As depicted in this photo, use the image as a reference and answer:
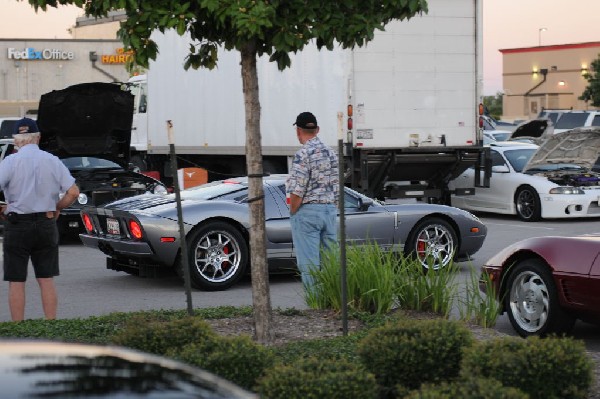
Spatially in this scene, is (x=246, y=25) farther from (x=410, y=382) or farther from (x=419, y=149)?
(x=419, y=149)

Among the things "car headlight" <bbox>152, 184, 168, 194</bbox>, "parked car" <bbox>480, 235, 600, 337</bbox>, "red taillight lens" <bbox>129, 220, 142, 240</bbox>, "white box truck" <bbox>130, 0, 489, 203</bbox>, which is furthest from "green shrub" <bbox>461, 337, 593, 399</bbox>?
"white box truck" <bbox>130, 0, 489, 203</bbox>

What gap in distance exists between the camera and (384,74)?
65.2 feet

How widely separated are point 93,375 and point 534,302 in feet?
20.9

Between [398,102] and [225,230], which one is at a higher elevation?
[398,102]

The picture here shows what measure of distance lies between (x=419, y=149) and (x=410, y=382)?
14540 millimetres

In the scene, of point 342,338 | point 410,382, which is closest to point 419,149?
point 342,338

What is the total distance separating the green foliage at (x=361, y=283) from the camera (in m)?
8.95

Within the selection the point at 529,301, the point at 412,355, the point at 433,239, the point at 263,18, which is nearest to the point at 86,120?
the point at 433,239

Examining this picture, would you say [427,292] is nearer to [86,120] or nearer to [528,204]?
[86,120]

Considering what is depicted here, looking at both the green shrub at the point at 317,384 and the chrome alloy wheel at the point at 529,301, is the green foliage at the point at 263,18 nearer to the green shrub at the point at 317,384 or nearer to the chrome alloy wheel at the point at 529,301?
the chrome alloy wheel at the point at 529,301

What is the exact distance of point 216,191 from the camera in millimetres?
13250

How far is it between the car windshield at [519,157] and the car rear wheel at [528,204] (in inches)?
23.9

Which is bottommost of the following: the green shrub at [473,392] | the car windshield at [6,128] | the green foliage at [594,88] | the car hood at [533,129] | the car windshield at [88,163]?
the green shrub at [473,392]

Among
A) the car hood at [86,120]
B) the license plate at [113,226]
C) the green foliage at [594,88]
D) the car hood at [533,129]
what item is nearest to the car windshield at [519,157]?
the car hood at [86,120]
